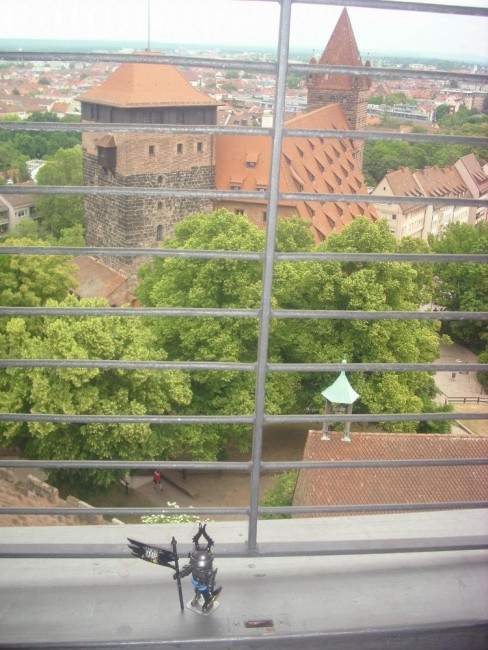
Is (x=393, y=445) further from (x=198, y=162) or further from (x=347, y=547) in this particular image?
(x=198, y=162)

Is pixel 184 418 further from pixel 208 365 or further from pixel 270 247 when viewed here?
pixel 270 247

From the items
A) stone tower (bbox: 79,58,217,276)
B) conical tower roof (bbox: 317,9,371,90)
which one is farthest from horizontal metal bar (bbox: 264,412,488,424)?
conical tower roof (bbox: 317,9,371,90)

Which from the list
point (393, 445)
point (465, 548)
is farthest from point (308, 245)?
point (465, 548)

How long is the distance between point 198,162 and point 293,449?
394 inches

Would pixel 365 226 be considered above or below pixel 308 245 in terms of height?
above

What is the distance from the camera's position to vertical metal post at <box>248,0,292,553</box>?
4.05ft

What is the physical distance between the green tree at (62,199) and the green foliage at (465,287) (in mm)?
10251

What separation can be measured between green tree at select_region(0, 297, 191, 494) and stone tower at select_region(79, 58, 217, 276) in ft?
25.2

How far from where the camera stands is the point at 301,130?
1.32 metres

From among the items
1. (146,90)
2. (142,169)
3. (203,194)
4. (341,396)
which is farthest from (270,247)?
(142,169)

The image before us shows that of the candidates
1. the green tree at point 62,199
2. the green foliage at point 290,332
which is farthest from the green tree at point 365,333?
the green tree at point 62,199

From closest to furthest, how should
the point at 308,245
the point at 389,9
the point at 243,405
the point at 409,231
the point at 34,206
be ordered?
the point at 389,9
the point at 243,405
the point at 308,245
the point at 409,231
the point at 34,206

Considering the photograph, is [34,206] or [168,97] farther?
[34,206]

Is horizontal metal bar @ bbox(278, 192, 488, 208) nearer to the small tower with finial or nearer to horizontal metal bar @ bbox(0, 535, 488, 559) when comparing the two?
horizontal metal bar @ bbox(0, 535, 488, 559)
